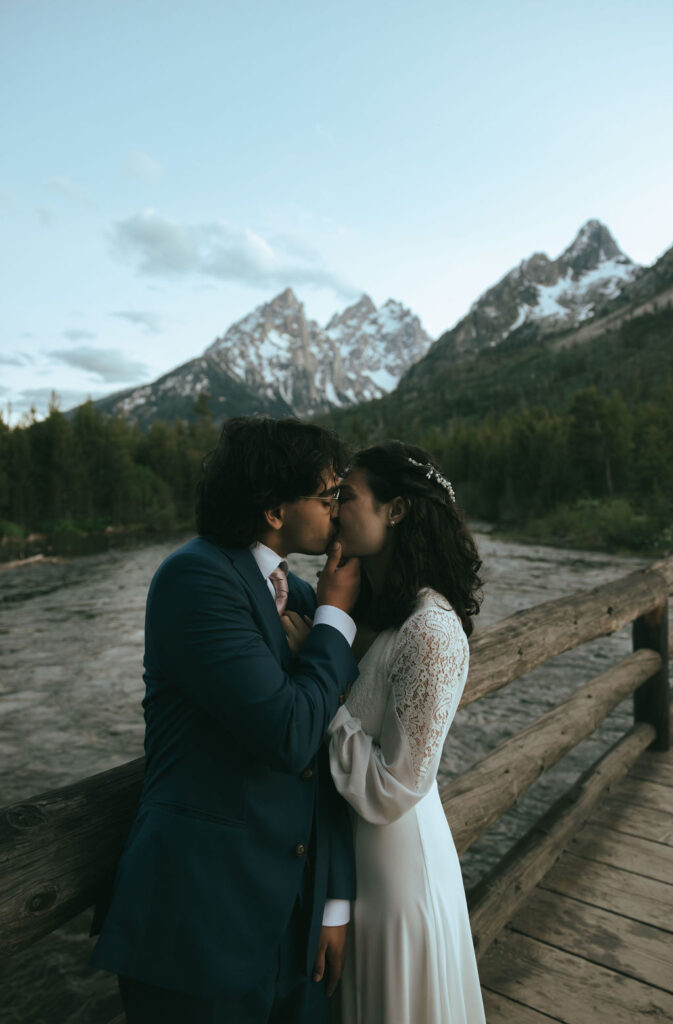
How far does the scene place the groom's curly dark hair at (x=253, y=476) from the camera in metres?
1.26

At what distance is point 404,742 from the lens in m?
1.33

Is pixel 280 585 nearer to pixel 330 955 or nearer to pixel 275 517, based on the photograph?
pixel 275 517

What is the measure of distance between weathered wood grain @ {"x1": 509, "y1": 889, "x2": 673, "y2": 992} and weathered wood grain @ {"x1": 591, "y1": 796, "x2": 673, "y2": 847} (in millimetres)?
668

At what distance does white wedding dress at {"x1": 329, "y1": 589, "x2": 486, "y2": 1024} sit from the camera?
134cm

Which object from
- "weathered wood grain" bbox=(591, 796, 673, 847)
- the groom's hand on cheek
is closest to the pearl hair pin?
the groom's hand on cheek

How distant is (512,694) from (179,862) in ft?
25.7

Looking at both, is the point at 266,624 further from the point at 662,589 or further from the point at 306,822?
the point at 662,589

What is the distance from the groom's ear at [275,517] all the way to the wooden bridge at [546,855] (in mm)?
563

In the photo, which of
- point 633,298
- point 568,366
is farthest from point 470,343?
point 568,366

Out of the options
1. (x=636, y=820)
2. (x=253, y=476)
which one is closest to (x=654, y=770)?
(x=636, y=820)

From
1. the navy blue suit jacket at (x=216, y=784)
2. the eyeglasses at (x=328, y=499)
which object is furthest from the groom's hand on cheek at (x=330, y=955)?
the eyeglasses at (x=328, y=499)

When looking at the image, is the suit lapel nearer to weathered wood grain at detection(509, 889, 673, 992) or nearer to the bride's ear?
the bride's ear

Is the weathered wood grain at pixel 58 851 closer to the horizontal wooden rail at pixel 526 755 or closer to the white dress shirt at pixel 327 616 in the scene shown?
→ the white dress shirt at pixel 327 616

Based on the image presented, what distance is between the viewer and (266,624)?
1215mm
